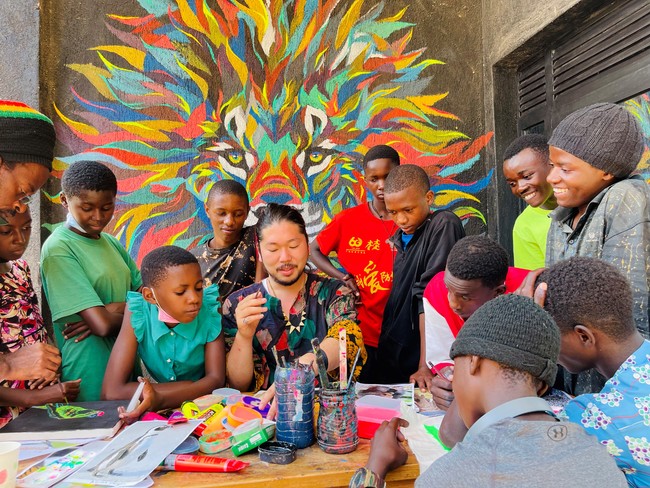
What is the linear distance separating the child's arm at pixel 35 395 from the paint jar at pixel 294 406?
2.87 feet

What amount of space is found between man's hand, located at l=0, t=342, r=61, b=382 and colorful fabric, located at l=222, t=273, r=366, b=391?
762 millimetres

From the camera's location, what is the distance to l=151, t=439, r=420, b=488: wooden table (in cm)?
135

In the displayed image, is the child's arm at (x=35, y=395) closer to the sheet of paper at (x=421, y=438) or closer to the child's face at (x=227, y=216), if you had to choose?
the sheet of paper at (x=421, y=438)

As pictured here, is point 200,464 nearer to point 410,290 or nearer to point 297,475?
point 297,475

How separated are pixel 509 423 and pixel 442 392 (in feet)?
2.75

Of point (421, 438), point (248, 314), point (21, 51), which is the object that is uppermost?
point (21, 51)

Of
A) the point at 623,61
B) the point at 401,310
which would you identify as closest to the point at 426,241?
the point at 401,310

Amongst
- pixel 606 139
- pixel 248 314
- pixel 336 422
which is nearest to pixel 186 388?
pixel 248 314

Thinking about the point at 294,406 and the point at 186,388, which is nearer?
the point at 294,406

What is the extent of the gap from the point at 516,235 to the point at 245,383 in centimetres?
172

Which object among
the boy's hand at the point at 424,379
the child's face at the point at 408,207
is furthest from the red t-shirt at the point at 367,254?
the boy's hand at the point at 424,379

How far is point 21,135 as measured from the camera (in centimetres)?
179

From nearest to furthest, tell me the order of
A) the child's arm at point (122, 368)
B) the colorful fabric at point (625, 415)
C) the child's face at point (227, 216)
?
the colorful fabric at point (625, 415) < the child's arm at point (122, 368) < the child's face at point (227, 216)

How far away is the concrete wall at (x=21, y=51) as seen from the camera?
384 cm
